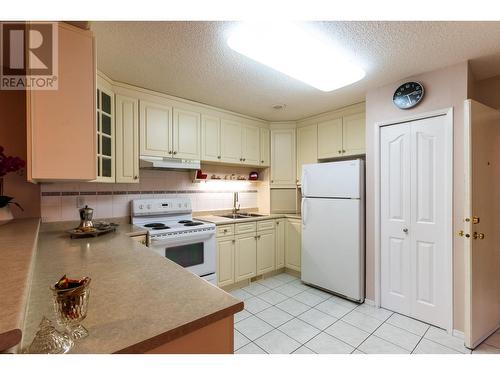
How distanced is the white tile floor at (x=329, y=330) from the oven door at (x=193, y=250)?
63 centimetres

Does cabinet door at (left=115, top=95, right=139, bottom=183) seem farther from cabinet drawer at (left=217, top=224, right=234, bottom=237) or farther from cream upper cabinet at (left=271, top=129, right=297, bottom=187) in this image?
cream upper cabinet at (left=271, top=129, right=297, bottom=187)

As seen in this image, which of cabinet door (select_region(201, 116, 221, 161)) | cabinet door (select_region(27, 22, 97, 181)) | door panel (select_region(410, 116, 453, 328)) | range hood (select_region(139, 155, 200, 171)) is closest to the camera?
cabinet door (select_region(27, 22, 97, 181))

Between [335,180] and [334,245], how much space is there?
0.76 metres

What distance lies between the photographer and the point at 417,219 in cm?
234

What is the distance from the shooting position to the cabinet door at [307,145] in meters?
3.55

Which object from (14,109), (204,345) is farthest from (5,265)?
(14,109)

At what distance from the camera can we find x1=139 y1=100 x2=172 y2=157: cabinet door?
8.71 feet

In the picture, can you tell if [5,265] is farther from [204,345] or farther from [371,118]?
[371,118]

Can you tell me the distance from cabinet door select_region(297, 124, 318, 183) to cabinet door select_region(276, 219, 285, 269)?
28.5 inches

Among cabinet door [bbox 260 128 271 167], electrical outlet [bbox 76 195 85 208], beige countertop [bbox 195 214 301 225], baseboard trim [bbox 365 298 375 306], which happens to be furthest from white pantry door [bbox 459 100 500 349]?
electrical outlet [bbox 76 195 85 208]

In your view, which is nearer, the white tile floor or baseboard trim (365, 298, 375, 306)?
the white tile floor

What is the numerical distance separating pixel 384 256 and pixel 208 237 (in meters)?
1.88

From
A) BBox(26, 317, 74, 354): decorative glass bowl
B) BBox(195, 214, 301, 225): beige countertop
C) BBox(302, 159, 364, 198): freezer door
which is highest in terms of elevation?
BBox(302, 159, 364, 198): freezer door

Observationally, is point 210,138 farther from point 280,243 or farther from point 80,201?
point 280,243
